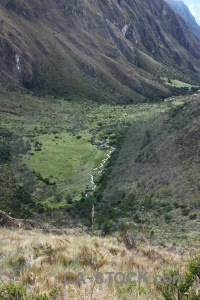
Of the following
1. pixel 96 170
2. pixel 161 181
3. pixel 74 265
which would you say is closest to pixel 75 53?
pixel 96 170

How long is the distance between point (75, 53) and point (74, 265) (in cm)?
10920

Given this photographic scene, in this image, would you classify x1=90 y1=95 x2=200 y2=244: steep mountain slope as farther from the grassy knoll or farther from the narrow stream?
the narrow stream

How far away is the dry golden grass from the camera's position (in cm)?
456

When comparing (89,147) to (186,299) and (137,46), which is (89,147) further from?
(137,46)

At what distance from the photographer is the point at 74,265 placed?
6.34 meters

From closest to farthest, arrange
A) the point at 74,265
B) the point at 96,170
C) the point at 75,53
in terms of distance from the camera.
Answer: the point at 74,265 < the point at 96,170 < the point at 75,53

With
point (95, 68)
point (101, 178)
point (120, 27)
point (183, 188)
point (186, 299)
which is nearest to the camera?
point (186, 299)

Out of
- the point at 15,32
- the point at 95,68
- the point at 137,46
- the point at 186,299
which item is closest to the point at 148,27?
the point at 137,46

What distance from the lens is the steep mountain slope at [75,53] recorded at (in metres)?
95.9

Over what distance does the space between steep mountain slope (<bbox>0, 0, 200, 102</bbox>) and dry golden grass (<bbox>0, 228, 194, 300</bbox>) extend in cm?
8312

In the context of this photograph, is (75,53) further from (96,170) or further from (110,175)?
(110,175)

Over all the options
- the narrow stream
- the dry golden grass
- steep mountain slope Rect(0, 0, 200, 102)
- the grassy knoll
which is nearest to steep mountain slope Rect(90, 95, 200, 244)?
the grassy knoll

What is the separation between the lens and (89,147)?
159ft

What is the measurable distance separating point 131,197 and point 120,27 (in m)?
138
